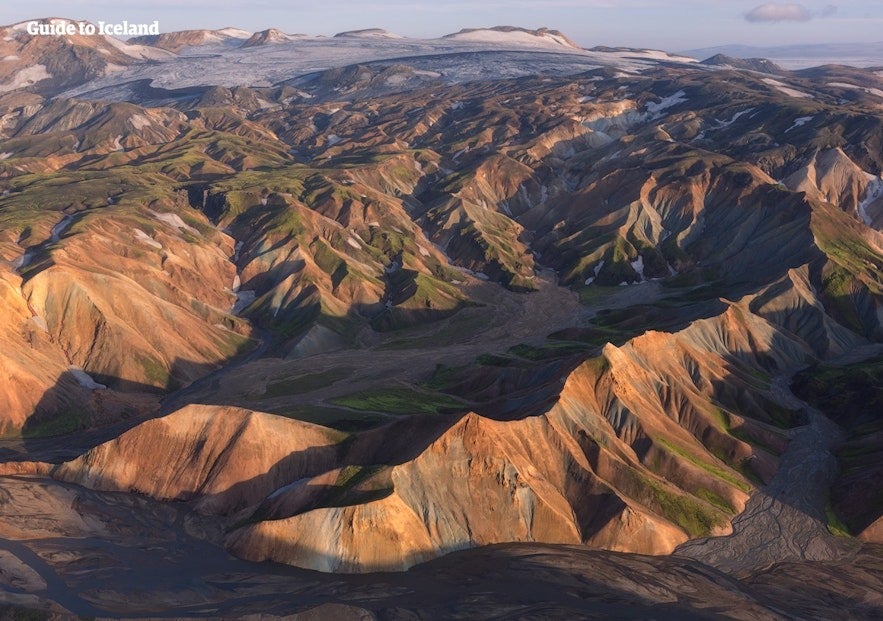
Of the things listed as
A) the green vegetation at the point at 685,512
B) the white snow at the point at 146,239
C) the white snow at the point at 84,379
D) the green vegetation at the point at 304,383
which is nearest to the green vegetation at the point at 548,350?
the green vegetation at the point at 304,383

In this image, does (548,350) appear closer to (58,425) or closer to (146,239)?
(58,425)

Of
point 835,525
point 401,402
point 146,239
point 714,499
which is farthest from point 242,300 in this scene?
point 835,525

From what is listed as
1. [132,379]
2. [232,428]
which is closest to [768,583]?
[232,428]

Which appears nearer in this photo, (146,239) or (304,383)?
(304,383)

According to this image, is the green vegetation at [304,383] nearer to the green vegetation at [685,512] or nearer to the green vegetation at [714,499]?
the green vegetation at [685,512]

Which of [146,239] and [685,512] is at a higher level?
[146,239]

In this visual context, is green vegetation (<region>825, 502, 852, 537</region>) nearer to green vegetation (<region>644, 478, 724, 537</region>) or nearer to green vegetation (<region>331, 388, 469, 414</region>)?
green vegetation (<region>644, 478, 724, 537</region>)
